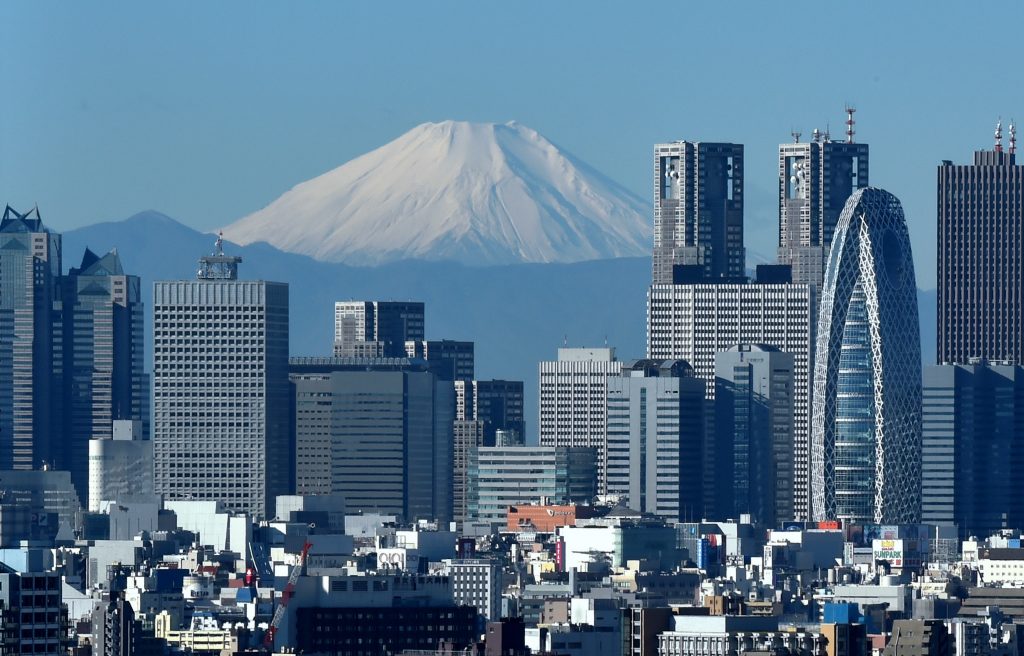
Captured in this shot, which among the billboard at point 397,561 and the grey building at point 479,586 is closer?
the grey building at point 479,586

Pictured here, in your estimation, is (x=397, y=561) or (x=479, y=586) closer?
(x=479, y=586)

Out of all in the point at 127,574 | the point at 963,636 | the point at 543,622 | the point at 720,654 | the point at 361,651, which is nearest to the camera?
the point at 720,654

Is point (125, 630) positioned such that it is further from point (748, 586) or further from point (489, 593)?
Result: point (748, 586)

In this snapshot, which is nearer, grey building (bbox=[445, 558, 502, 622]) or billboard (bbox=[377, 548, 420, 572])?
grey building (bbox=[445, 558, 502, 622])

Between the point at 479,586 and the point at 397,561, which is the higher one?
the point at 397,561

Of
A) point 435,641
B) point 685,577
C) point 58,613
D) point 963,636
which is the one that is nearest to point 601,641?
point 435,641

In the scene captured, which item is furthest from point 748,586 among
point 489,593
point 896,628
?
point 896,628

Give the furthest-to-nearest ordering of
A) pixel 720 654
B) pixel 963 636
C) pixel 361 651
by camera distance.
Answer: pixel 963 636 → pixel 361 651 → pixel 720 654

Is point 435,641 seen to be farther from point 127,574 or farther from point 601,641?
point 127,574

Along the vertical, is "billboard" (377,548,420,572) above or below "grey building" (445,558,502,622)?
above

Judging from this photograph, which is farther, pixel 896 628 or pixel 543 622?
pixel 543 622

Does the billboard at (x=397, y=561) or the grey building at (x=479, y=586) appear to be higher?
the billboard at (x=397, y=561)
